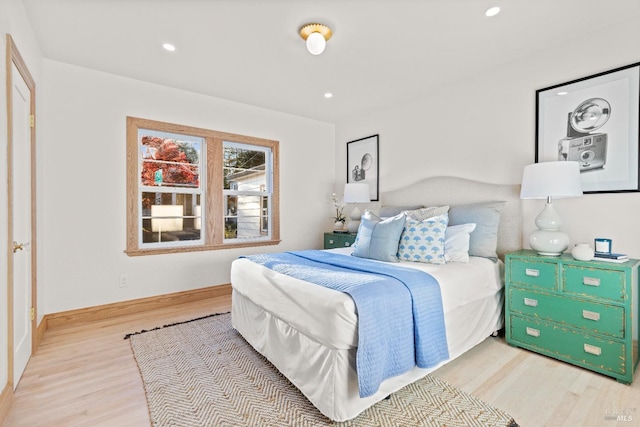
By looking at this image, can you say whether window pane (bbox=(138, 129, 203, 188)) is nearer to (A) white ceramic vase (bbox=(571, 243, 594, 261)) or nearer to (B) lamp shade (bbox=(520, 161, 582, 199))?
(B) lamp shade (bbox=(520, 161, 582, 199))

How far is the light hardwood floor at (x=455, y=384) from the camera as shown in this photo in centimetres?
168

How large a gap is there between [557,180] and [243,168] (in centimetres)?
350

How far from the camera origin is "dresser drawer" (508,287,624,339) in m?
2.01

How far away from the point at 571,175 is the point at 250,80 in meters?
3.08

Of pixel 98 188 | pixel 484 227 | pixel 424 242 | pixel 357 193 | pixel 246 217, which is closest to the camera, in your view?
pixel 424 242

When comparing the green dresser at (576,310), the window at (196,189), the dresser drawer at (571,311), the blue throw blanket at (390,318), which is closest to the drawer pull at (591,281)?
the green dresser at (576,310)

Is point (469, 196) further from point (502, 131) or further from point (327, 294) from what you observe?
point (327, 294)

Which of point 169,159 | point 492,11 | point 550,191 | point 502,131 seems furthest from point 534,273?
point 169,159

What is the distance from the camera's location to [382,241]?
2.66 metres

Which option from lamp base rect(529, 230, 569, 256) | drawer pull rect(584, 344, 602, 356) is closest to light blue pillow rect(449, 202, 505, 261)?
lamp base rect(529, 230, 569, 256)

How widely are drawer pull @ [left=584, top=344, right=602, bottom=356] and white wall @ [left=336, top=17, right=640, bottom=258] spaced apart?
0.77 m

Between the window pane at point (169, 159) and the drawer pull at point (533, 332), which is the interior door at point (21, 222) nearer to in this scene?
the window pane at point (169, 159)

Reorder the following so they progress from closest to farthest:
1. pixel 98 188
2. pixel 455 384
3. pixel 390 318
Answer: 1. pixel 390 318
2. pixel 455 384
3. pixel 98 188

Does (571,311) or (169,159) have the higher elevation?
(169,159)
